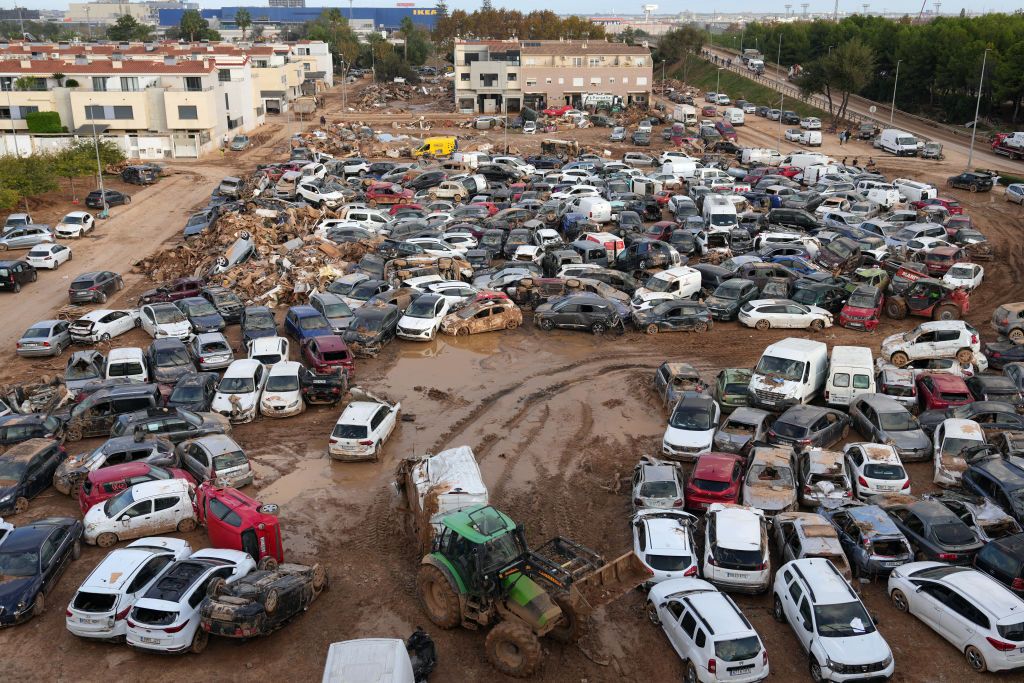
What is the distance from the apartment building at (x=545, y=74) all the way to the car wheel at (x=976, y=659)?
243 ft

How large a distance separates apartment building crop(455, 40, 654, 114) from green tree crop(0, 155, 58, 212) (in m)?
44.4

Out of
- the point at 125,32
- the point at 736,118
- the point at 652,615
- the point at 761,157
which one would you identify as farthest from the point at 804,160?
the point at 125,32

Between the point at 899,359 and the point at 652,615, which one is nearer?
the point at 652,615

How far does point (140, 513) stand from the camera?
15.9 m

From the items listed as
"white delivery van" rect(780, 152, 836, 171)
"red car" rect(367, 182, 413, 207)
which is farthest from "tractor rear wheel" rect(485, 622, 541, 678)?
"white delivery van" rect(780, 152, 836, 171)

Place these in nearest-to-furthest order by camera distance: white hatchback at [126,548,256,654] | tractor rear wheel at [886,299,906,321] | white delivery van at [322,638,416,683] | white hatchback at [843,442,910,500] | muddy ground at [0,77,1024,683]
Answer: white delivery van at [322,638,416,683] < white hatchback at [126,548,256,654] < muddy ground at [0,77,1024,683] < white hatchback at [843,442,910,500] < tractor rear wheel at [886,299,906,321]

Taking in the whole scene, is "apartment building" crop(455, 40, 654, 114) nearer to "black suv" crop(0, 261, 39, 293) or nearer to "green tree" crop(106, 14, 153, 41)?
"black suv" crop(0, 261, 39, 293)

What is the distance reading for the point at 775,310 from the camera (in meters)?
26.7

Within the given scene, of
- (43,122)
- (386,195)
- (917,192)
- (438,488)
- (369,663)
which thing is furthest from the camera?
(43,122)

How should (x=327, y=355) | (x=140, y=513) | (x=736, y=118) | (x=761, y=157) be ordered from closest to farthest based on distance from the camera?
(x=140, y=513), (x=327, y=355), (x=761, y=157), (x=736, y=118)

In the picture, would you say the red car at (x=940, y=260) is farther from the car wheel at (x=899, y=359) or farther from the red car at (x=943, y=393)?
the red car at (x=943, y=393)

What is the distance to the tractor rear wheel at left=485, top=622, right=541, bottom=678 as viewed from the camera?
11758mm

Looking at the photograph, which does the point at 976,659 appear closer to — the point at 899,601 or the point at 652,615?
the point at 899,601

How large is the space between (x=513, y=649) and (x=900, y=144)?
55339 mm
